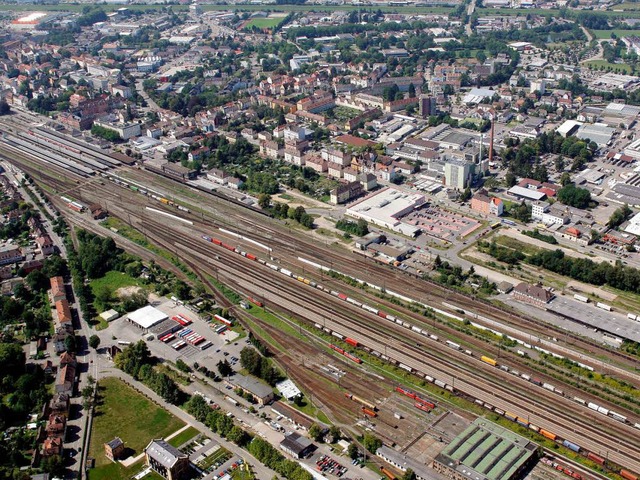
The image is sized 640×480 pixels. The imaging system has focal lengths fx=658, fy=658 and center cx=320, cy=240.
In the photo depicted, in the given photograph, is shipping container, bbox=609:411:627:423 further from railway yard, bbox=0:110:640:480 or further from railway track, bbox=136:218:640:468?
railway track, bbox=136:218:640:468

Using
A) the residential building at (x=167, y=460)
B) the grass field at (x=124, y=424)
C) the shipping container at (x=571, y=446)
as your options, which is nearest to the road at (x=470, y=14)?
the shipping container at (x=571, y=446)

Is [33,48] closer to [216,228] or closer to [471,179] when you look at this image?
[216,228]

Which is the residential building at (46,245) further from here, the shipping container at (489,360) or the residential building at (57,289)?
the shipping container at (489,360)

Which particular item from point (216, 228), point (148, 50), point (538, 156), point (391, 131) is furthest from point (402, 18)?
point (216, 228)

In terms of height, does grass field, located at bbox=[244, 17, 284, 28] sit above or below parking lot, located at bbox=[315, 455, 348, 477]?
above

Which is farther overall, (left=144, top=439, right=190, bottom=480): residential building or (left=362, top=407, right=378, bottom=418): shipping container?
(left=362, top=407, right=378, bottom=418): shipping container

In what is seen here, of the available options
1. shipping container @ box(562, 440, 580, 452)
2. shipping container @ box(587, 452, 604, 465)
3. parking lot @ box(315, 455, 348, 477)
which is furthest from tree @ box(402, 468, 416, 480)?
shipping container @ box(587, 452, 604, 465)

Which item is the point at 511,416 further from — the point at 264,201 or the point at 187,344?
the point at 264,201
